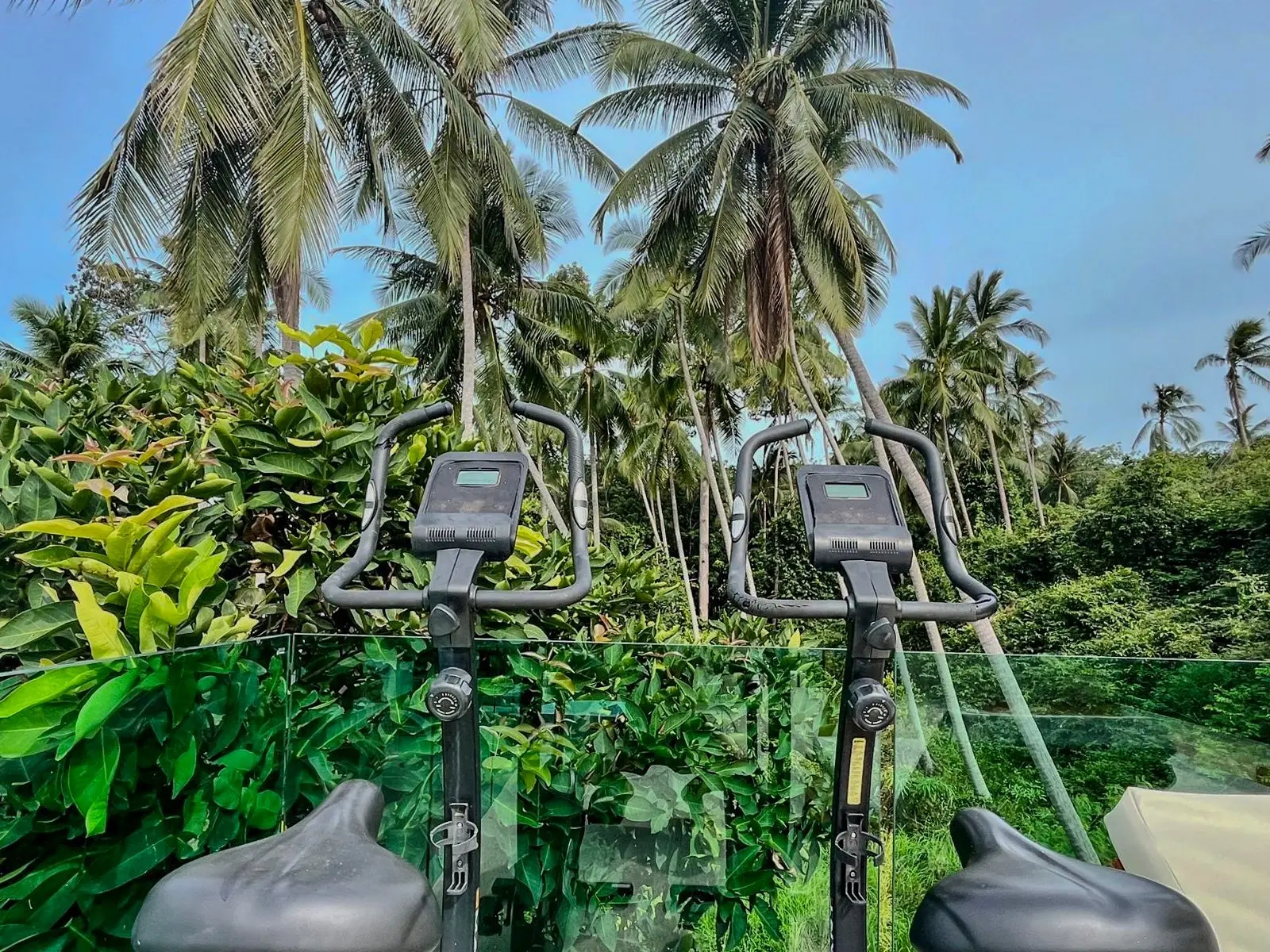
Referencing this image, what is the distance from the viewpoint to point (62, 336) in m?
16.3

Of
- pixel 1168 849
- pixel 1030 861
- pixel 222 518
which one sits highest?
pixel 222 518

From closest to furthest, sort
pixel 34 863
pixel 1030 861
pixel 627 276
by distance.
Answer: pixel 1030 861 → pixel 34 863 → pixel 627 276

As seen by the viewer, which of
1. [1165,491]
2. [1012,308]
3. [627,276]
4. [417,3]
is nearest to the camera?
[417,3]

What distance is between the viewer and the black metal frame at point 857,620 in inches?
48.1

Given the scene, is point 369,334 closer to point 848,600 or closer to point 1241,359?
point 848,600

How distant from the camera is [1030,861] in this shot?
1061mm

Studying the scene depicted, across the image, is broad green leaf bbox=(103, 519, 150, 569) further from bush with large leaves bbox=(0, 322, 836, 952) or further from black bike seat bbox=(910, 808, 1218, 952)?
black bike seat bbox=(910, 808, 1218, 952)

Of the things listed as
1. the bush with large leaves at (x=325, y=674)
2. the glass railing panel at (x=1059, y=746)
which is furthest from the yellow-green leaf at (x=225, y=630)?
the glass railing panel at (x=1059, y=746)

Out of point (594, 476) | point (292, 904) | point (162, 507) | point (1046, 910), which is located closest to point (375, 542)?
point (162, 507)

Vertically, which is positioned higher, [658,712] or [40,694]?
[40,694]

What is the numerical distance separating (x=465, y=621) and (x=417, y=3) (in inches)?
279

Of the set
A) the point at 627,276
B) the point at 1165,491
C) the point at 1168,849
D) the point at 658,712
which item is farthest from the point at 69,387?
the point at 1165,491

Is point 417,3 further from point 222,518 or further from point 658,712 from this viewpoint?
point 658,712

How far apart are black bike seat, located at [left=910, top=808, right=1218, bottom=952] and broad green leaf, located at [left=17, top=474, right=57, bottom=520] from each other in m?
1.86
